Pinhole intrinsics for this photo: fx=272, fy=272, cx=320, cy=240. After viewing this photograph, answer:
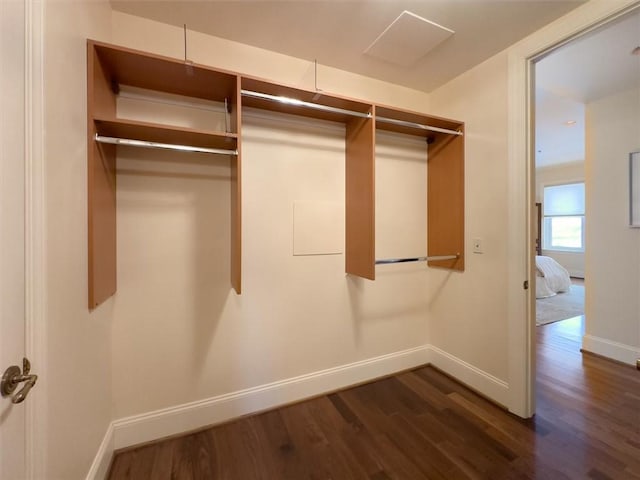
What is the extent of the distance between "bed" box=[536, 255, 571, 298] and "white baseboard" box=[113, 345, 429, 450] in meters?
3.95

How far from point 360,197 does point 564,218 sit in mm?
7569

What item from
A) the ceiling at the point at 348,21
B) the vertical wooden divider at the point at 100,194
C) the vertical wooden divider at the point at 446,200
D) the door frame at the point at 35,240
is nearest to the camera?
the door frame at the point at 35,240

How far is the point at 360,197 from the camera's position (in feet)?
6.54

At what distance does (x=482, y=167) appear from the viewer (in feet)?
6.87

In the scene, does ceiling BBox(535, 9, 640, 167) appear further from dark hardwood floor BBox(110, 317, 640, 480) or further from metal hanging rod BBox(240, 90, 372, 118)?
dark hardwood floor BBox(110, 317, 640, 480)

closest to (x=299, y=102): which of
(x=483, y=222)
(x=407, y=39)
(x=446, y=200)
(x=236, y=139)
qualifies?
(x=236, y=139)

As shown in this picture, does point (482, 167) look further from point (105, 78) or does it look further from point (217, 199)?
point (105, 78)

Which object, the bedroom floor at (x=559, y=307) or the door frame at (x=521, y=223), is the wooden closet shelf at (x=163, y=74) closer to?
the door frame at (x=521, y=223)

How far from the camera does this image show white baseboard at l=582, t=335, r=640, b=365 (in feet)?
8.38

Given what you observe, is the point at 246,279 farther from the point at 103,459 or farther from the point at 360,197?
the point at 103,459

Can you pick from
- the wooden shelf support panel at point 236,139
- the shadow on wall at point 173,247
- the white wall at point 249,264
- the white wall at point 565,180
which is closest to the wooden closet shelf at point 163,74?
the wooden shelf support panel at point 236,139

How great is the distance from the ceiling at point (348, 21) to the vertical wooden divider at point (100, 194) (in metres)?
0.57

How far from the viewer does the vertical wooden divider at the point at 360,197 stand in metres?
1.89

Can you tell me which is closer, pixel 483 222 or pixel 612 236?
pixel 483 222
